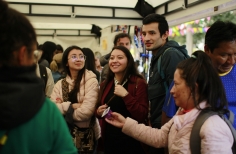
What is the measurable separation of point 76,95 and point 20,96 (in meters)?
1.62

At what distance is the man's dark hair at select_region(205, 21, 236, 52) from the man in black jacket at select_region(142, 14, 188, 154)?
1.34 feet

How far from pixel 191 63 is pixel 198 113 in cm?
25

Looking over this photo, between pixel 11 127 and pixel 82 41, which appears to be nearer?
pixel 11 127

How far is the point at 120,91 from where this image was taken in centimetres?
204

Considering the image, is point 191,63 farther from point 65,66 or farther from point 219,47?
point 65,66

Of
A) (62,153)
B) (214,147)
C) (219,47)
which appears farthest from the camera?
(219,47)

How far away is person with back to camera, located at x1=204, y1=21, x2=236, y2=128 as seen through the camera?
58.1 inches

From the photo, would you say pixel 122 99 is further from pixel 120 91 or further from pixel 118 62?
pixel 118 62

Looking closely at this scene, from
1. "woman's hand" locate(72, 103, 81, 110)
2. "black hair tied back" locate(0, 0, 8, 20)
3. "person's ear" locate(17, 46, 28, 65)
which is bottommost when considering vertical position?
"woman's hand" locate(72, 103, 81, 110)

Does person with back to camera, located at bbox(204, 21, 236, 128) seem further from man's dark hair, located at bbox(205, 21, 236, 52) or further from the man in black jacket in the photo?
the man in black jacket

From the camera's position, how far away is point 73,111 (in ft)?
7.36

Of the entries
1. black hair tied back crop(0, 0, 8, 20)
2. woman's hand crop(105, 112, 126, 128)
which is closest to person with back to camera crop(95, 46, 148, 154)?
woman's hand crop(105, 112, 126, 128)

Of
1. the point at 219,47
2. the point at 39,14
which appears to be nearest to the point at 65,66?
the point at 219,47

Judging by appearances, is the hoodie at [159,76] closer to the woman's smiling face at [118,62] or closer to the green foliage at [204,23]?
the woman's smiling face at [118,62]
